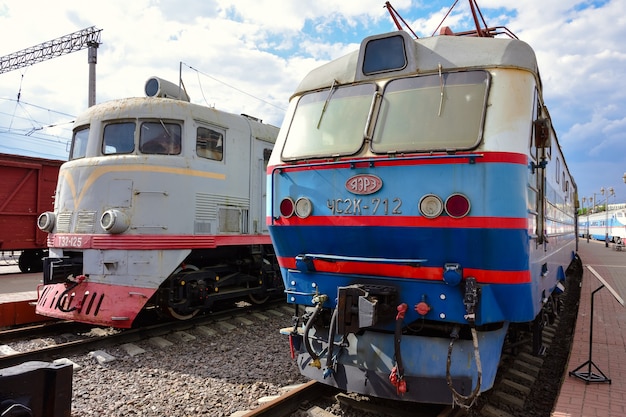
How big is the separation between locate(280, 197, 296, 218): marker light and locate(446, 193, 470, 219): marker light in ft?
5.05

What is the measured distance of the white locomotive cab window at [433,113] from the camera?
A: 3904 millimetres

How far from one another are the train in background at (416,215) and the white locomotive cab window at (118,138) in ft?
13.2

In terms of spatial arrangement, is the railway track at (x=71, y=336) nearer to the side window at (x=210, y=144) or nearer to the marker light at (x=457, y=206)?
the side window at (x=210, y=144)

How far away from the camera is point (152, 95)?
8477 millimetres

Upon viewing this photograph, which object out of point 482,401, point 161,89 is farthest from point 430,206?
point 161,89

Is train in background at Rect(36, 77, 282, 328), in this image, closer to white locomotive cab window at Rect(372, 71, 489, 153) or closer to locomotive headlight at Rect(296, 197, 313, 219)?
locomotive headlight at Rect(296, 197, 313, 219)

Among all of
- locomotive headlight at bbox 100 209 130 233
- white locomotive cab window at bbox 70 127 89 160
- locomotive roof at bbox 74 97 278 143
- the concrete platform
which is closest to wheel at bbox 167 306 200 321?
locomotive headlight at bbox 100 209 130 233

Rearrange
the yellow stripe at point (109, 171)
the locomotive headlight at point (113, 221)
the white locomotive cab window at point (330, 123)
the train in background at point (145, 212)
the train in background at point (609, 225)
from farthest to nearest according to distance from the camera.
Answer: the train in background at point (609, 225) → the yellow stripe at point (109, 171) → the train in background at point (145, 212) → the locomotive headlight at point (113, 221) → the white locomotive cab window at point (330, 123)

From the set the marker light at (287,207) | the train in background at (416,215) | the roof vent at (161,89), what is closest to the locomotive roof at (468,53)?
the train in background at (416,215)

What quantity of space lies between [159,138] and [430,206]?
5473mm

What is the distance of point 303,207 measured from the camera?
4.49 m

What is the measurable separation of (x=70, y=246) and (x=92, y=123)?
2.15 meters

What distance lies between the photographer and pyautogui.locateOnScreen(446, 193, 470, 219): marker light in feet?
12.1

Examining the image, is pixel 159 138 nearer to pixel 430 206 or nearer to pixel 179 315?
pixel 179 315
